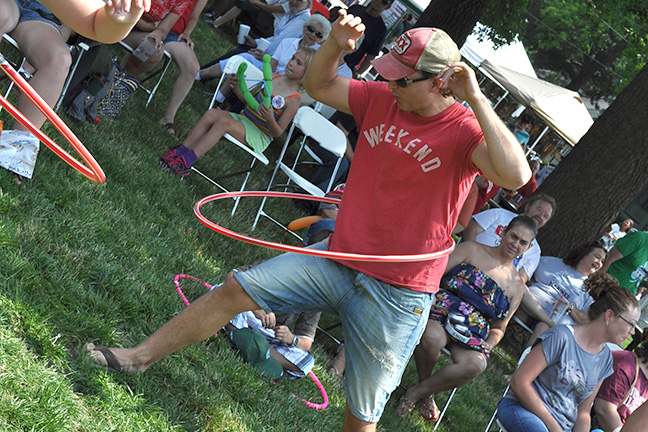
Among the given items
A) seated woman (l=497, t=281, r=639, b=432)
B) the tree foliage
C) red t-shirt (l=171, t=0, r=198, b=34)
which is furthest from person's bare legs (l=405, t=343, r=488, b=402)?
the tree foliage

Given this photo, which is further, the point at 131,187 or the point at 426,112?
the point at 131,187

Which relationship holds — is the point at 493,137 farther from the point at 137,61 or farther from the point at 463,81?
the point at 137,61

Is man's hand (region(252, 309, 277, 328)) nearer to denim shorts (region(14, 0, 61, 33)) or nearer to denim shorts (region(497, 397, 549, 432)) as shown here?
denim shorts (region(497, 397, 549, 432))

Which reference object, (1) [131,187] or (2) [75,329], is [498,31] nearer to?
(1) [131,187]

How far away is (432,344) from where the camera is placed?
18.5ft

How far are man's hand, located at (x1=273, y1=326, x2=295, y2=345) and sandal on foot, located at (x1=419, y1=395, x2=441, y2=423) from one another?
1.51 m

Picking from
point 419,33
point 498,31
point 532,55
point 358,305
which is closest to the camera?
point 419,33

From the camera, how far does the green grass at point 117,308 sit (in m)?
3.16

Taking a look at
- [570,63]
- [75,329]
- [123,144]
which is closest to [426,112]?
[75,329]

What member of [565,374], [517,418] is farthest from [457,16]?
[517,418]

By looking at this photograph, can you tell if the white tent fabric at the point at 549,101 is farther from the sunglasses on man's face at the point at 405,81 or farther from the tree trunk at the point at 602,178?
the sunglasses on man's face at the point at 405,81

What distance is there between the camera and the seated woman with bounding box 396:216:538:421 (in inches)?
221

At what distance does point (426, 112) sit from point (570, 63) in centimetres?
3838

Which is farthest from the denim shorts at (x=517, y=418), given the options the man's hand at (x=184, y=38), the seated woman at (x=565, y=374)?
the man's hand at (x=184, y=38)
